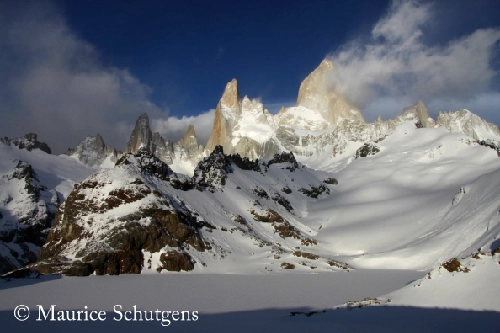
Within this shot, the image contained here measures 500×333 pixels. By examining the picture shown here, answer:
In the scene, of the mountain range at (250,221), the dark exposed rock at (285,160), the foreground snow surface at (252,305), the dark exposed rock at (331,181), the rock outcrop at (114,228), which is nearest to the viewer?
the foreground snow surface at (252,305)

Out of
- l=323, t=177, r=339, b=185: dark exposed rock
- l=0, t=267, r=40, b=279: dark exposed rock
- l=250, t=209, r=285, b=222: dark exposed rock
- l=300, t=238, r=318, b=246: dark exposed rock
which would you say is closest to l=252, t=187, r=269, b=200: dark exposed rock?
l=250, t=209, r=285, b=222: dark exposed rock

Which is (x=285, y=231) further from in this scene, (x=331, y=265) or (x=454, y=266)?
(x=454, y=266)

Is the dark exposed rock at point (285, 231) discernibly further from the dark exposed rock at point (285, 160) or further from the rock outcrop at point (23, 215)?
the rock outcrop at point (23, 215)

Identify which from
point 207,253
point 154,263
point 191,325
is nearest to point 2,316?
point 191,325

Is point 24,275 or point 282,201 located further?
point 282,201

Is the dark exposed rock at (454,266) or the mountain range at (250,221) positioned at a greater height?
the mountain range at (250,221)

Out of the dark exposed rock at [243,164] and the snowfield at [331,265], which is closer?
the snowfield at [331,265]

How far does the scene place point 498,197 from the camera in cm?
4459

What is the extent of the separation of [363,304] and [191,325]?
8.55m

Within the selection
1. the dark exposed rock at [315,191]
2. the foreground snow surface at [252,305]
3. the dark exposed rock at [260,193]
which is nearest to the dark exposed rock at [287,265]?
the foreground snow surface at [252,305]

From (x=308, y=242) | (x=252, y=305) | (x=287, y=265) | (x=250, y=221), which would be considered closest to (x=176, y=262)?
(x=287, y=265)

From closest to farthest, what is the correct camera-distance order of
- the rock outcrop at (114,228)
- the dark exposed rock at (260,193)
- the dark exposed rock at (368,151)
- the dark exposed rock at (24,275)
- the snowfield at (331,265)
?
the snowfield at (331,265) < the dark exposed rock at (24,275) < the rock outcrop at (114,228) < the dark exposed rock at (260,193) < the dark exposed rock at (368,151)

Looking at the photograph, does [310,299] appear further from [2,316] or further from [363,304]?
[2,316]

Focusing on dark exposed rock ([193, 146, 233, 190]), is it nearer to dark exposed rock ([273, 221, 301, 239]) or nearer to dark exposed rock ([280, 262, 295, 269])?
dark exposed rock ([273, 221, 301, 239])
